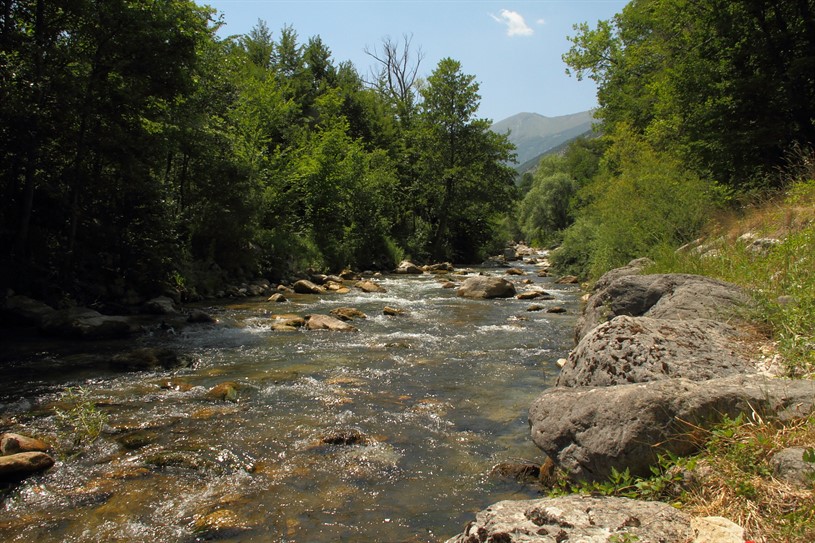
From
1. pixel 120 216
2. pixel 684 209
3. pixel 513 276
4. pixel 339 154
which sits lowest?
pixel 513 276

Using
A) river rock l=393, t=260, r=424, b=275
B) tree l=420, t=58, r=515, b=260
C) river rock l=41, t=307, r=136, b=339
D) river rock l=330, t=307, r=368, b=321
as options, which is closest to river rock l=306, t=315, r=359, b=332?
river rock l=330, t=307, r=368, b=321

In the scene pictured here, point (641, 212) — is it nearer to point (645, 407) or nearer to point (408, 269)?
point (645, 407)

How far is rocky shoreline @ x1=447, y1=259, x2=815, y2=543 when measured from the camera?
2.82 metres

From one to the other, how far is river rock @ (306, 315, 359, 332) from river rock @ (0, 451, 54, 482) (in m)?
7.71

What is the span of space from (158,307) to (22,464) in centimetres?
1011

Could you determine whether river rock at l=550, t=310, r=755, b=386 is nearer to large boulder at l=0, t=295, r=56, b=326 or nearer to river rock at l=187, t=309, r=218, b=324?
river rock at l=187, t=309, r=218, b=324

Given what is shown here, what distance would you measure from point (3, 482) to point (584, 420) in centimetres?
535

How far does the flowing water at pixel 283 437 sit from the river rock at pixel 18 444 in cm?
44

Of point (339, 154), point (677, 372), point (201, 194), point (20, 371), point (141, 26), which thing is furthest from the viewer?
point (339, 154)

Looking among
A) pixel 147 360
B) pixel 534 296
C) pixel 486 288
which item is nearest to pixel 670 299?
pixel 147 360

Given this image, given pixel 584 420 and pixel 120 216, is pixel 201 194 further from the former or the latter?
pixel 584 420

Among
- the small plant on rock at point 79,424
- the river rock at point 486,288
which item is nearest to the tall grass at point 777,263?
the small plant on rock at point 79,424

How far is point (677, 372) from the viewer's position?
4680mm

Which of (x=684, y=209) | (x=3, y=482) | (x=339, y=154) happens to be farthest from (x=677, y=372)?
(x=339, y=154)
